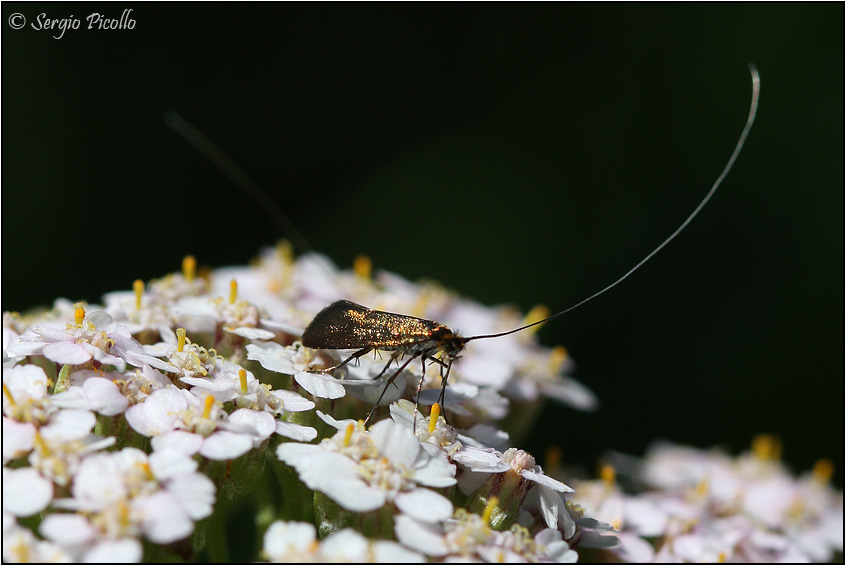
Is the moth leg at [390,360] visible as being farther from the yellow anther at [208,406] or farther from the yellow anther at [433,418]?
the yellow anther at [208,406]

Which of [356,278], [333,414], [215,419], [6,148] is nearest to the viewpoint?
[215,419]

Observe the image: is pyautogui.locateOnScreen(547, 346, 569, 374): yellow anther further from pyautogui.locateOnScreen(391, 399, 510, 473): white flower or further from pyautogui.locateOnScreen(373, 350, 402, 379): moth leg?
pyautogui.locateOnScreen(391, 399, 510, 473): white flower

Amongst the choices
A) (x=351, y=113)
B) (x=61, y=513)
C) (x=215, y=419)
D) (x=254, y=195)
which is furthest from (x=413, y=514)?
(x=351, y=113)

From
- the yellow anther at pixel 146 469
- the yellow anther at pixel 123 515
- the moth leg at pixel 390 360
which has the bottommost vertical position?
the yellow anther at pixel 123 515

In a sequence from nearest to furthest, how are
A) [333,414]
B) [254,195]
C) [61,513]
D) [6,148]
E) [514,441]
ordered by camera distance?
[61,513]
[333,414]
[514,441]
[6,148]
[254,195]

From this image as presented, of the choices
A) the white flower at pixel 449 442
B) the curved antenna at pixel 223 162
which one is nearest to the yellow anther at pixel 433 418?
the white flower at pixel 449 442

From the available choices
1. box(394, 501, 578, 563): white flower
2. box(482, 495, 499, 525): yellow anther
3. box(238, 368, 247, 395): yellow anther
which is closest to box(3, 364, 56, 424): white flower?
box(238, 368, 247, 395): yellow anther

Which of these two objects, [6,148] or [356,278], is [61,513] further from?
[6,148]

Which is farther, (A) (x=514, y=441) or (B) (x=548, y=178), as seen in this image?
(B) (x=548, y=178)
